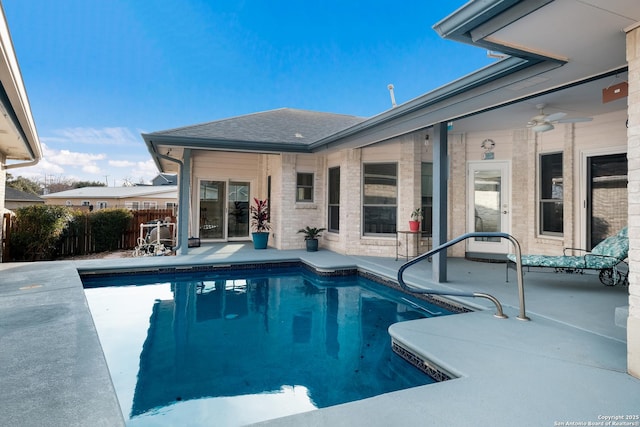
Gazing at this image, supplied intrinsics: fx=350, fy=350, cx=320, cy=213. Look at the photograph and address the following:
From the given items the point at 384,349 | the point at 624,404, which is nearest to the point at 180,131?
the point at 384,349

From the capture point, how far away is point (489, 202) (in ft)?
25.6

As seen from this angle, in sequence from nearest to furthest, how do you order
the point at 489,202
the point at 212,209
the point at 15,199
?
the point at 489,202, the point at 212,209, the point at 15,199

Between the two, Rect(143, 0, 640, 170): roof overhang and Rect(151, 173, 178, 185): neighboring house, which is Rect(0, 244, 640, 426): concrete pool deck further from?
Rect(151, 173, 178, 185): neighboring house

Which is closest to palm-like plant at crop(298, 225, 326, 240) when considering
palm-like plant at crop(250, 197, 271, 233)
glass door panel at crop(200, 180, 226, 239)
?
palm-like plant at crop(250, 197, 271, 233)

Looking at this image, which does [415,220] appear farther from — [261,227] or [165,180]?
[165,180]

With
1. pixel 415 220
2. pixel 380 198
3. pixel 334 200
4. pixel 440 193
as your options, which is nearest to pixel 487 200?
pixel 415 220

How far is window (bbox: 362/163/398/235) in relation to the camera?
835 cm

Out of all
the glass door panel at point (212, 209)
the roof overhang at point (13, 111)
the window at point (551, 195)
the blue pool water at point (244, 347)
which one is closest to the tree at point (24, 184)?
the roof overhang at point (13, 111)

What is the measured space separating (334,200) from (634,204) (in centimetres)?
725

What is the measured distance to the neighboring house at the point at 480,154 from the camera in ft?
8.49

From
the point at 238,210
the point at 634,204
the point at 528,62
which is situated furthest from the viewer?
the point at 238,210

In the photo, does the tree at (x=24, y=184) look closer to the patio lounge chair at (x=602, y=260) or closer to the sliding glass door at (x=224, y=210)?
the sliding glass door at (x=224, y=210)

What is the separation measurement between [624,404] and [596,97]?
173 inches

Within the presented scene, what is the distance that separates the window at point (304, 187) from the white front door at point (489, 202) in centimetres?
411
